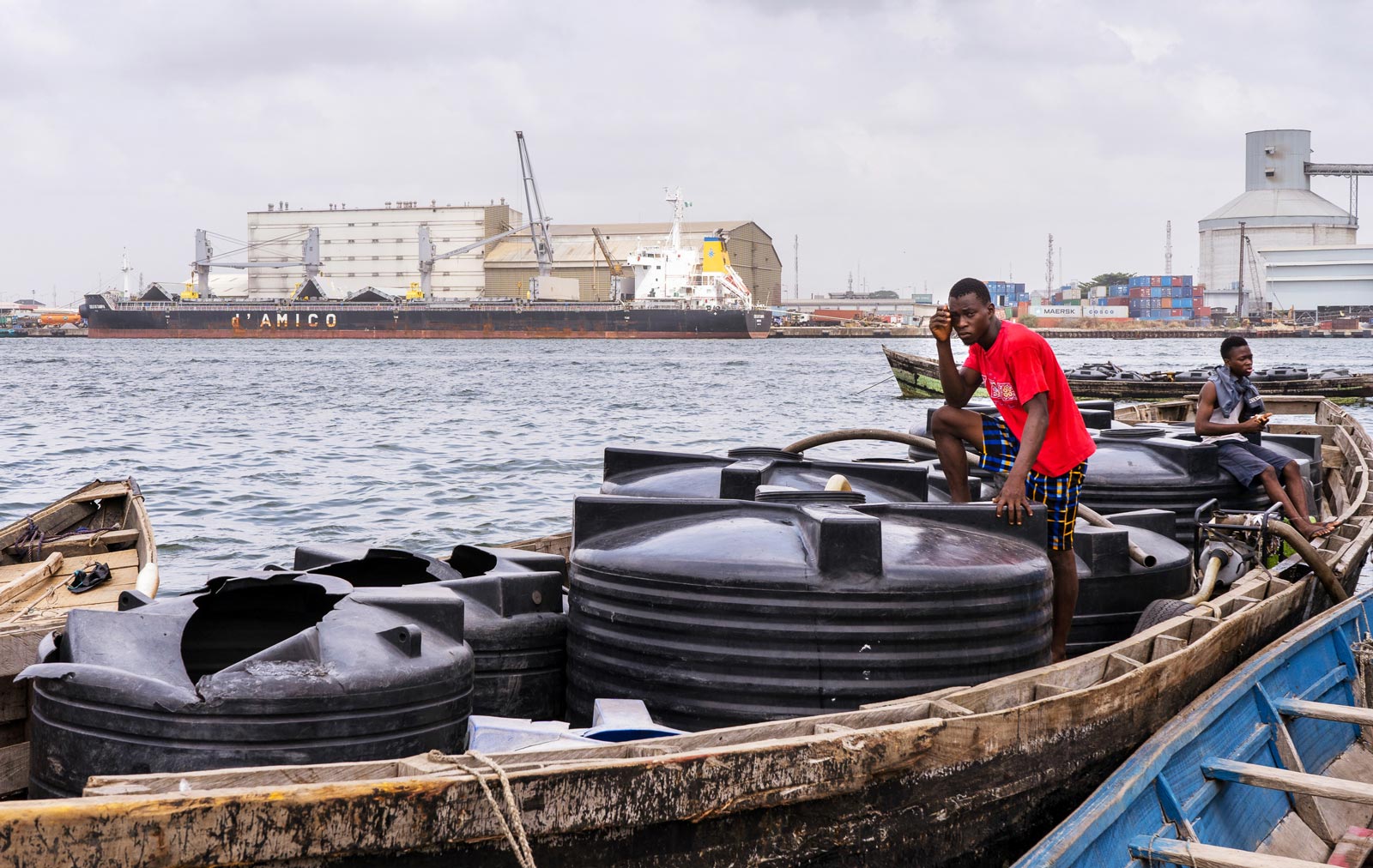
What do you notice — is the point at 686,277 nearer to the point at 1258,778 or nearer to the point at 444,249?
the point at 444,249

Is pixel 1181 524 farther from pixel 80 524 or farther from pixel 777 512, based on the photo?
pixel 80 524

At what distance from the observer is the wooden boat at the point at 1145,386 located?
89.7 ft

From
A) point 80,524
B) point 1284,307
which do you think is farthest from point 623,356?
point 1284,307

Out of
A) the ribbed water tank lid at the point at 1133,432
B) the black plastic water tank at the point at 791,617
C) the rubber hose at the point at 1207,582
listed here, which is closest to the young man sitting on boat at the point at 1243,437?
the ribbed water tank lid at the point at 1133,432

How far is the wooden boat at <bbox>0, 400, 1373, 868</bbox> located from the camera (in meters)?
2.52

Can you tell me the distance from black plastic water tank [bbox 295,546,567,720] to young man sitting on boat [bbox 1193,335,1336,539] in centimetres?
392

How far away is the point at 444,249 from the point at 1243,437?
110673 mm

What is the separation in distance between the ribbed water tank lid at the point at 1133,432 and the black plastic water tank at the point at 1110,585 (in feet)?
6.81

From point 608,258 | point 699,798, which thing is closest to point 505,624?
point 699,798

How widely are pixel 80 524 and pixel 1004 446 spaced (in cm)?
726

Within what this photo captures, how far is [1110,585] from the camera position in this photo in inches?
220

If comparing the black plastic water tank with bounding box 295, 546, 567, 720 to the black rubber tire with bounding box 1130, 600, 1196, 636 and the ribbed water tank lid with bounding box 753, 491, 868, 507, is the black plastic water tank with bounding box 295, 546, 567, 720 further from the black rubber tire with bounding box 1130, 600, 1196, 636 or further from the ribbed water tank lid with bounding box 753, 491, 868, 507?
the black rubber tire with bounding box 1130, 600, 1196, 636

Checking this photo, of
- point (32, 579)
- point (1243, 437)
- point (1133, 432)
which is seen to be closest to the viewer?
point (32, 579)

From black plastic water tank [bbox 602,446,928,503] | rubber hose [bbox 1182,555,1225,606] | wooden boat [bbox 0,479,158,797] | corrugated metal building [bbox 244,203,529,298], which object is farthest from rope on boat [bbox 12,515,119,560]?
corrugated metal building [bbox 244,203,529,298]
